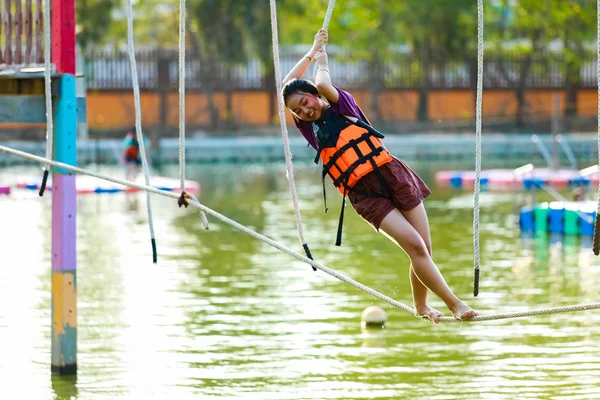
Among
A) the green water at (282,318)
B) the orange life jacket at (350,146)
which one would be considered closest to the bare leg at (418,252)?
the orange life jacket at (350,146)

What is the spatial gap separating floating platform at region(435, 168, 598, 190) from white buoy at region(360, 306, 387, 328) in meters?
12.6

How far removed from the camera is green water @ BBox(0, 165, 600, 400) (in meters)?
10.9

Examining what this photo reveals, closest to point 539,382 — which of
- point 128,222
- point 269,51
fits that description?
point 128,222

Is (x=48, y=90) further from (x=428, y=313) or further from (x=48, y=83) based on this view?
(x=428, y=313)

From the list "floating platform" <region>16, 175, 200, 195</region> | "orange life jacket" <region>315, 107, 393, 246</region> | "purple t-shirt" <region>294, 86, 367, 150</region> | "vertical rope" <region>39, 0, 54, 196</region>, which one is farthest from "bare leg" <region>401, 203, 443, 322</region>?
"floating platform" <region>16, 175, 200, 195</region>

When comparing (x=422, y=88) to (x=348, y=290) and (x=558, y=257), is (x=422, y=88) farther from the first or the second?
(x=348, y=290)

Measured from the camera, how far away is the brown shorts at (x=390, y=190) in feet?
25.8

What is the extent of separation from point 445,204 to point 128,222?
6.27 metres

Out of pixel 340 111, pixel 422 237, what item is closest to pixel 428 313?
pixel 422 237

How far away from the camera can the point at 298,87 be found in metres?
7.78

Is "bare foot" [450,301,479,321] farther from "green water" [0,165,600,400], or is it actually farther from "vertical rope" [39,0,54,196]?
"vertical rope" [39,0,54,196]

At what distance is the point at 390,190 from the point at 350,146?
0.34 m

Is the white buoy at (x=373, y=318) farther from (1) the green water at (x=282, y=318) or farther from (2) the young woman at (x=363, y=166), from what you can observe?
(2) the young woman at (x=363, y=166)

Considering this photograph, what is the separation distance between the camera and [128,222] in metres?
22.9
